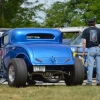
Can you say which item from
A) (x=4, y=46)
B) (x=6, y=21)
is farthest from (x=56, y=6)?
(x=4, y=46)

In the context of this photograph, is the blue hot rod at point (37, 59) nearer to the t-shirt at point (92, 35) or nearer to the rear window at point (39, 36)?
the rear window at point (39, 36)

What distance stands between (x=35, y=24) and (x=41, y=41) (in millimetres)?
29955

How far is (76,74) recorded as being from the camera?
34.0 feet

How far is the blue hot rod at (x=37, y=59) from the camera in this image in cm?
990

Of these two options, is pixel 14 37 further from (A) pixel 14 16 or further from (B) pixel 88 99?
(A) pixel 14 16

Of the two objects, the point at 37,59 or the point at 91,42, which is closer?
the point at 37,59

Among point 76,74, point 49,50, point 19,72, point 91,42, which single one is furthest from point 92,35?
point 19,72

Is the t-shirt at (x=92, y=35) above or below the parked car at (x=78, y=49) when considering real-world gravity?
above

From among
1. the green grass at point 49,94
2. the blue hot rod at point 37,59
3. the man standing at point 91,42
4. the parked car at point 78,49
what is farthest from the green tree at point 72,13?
the green grass at point 49,94

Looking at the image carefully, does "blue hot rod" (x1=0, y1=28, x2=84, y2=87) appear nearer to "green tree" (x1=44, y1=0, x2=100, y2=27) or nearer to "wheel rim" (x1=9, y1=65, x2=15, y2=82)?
"wheel rim" (x1=9, y1=65, x2=15, y2=82)

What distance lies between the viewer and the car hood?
9938 mm

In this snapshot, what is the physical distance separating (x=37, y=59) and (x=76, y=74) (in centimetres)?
109

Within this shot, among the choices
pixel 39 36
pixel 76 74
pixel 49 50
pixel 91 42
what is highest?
pixel 39 36

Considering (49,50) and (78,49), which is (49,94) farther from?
(78,49)
